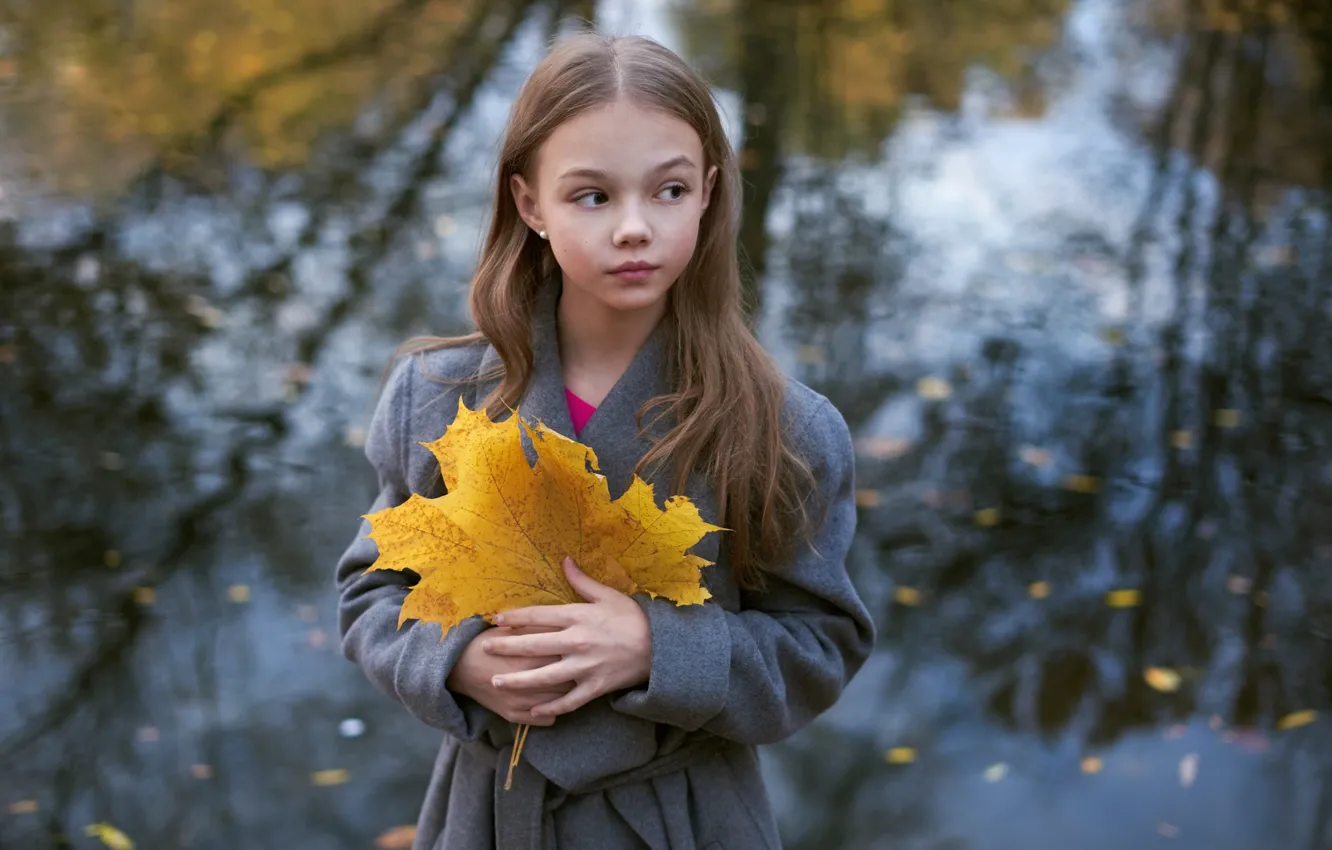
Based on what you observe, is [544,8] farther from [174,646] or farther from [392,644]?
[392,644]

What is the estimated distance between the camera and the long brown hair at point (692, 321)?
150 cm

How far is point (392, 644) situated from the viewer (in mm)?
1617

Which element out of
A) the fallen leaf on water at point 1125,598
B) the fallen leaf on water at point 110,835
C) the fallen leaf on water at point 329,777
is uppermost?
the fallen leaf on water at point 1125,598

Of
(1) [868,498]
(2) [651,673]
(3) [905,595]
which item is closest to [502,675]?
→ (2) [651,673]

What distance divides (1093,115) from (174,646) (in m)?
5.93

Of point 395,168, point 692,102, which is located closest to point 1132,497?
point 692,102

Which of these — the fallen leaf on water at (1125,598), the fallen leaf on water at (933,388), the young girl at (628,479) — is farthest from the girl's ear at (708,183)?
the fallen leaf on water at (933,388)

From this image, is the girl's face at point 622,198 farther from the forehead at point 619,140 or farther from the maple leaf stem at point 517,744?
the maple leaf stem at point 517,744

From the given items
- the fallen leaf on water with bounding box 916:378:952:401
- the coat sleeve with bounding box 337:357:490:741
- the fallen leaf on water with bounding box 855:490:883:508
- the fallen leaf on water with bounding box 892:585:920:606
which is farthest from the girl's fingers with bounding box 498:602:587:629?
the fallen leaf on water with bounding box 916:378:952:401

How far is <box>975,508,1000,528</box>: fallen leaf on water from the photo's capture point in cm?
433

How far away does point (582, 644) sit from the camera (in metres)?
1.45

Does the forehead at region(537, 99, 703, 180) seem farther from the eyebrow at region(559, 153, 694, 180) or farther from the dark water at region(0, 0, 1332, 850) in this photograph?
the dark water at region(0, 0, 1332, 850)

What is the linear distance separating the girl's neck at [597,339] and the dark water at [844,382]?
72.6 inches

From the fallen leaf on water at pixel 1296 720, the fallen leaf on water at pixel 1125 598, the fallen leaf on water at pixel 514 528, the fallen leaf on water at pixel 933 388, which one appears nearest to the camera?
the fallen leaf on water at pixel 514 528
